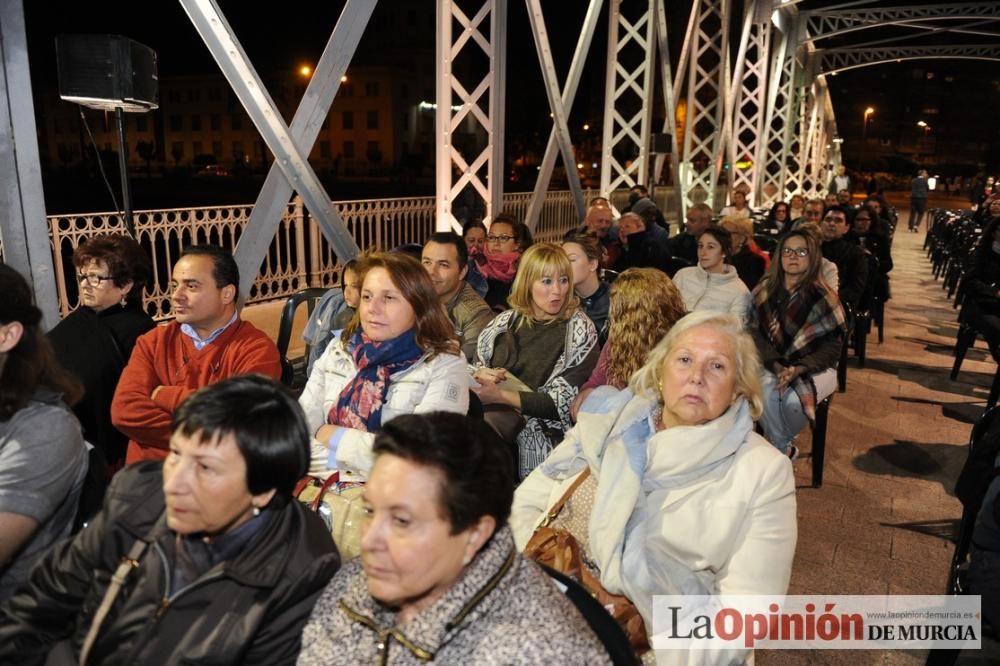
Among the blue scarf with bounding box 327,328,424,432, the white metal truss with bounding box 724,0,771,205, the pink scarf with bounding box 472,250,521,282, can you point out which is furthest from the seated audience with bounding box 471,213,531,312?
the white metal truss with bounding box 724,0,771,205

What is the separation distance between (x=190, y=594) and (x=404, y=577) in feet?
1.72

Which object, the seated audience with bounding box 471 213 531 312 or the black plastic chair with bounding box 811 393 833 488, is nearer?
the black plastic chair with bounding box 811 393 833 488

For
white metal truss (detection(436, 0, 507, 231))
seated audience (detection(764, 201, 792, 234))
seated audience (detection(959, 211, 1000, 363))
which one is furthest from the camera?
seated audience (detection(764, 201, 792, 234))

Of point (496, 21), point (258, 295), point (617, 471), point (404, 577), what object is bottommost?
point (258, 295)

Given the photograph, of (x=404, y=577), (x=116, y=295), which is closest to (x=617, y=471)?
(x=404, y=577)

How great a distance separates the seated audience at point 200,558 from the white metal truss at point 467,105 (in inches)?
186

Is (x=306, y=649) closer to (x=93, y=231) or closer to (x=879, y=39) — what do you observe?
(x=93, y=231)

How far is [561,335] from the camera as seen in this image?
330cm

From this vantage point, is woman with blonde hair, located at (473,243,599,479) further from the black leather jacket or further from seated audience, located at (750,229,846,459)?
the black leather jacket

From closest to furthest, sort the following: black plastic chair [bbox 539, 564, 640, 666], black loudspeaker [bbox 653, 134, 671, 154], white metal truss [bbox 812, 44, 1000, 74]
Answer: black plastic chair [bbox 539, 564, 640, 666] → black loudspeaker [bbox 653, 134, 671, 154] → white metal truss [bbox 812, 44, 1000, 74]

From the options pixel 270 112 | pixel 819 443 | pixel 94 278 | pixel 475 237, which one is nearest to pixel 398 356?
pixel 94 278

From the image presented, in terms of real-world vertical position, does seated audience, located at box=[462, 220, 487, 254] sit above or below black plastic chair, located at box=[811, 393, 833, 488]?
above

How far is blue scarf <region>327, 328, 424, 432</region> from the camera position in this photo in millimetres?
2471

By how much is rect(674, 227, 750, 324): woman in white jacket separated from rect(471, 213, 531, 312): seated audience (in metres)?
1.18
